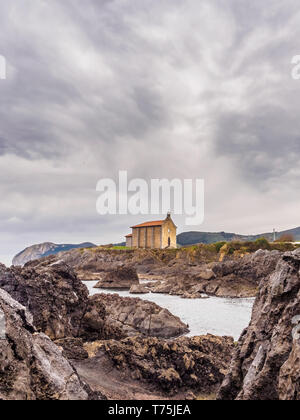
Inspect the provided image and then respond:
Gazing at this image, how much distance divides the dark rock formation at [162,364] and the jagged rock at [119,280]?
3558 cm

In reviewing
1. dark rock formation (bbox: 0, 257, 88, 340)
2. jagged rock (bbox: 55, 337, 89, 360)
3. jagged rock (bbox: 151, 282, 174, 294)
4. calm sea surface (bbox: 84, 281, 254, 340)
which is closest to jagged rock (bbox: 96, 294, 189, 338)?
calm sea surface (bbox: 84, 281, 254, 340)

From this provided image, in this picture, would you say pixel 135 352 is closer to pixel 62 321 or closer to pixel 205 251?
pixel 62 321

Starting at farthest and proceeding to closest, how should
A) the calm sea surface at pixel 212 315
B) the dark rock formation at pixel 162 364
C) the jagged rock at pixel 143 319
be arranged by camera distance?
1. the calm sea surface at pixel 212 315
2. the jagged rock at pixel 143 319
3. the dark rock formation at pixel 162 364

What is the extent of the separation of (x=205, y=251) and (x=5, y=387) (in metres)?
80.8

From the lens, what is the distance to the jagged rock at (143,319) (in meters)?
17.7

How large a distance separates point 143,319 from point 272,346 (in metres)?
13.9

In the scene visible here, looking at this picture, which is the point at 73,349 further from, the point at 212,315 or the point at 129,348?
the point at 212,315

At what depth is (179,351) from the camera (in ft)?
35.3

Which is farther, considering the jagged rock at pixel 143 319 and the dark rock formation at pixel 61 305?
the jagged rock at pixel 143 319

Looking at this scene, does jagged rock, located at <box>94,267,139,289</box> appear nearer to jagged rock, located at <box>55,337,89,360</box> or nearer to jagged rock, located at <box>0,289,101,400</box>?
jagged rock, located at <box>55,337,89,360</box>

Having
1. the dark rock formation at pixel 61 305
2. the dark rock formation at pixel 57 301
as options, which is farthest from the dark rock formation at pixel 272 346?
the dark rock formation at pixel 57 301

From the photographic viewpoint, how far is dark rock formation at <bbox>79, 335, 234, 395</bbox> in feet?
31.7

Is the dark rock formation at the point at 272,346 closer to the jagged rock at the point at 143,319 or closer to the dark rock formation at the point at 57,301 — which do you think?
the dark rock formation at the point at 57,301

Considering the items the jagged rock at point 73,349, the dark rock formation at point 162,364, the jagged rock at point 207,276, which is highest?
the jagged rock at point 73,349
